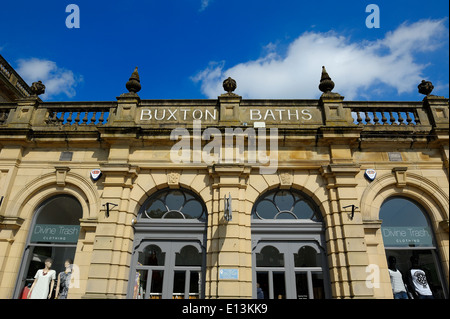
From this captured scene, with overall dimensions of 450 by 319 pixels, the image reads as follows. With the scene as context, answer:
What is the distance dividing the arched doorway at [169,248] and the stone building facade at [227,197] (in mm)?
32

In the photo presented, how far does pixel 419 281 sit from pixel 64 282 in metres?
10.0

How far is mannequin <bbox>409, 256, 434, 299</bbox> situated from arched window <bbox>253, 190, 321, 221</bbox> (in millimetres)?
2904

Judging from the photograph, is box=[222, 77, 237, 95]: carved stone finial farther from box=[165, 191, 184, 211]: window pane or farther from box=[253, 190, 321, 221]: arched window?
box=[165, 191, 184, 211]: window pane

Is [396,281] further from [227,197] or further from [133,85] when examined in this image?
[133,85]

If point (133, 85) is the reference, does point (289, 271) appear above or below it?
below

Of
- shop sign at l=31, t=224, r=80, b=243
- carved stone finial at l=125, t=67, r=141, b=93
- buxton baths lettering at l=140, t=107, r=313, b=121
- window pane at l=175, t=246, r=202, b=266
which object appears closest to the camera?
window pane at l=175, t=246, r=202, b=266

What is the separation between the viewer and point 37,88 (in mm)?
10820

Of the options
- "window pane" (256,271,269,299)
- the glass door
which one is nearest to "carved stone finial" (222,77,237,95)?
the glass door

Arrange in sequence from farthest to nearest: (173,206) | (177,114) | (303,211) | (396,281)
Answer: (177,114) → (173,206) → (303,211) → (396,281)

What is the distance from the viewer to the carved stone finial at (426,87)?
10.4 metres

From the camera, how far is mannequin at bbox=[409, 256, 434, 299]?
8289 mm

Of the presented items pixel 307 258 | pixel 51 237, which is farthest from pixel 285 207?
pixel 51 237
